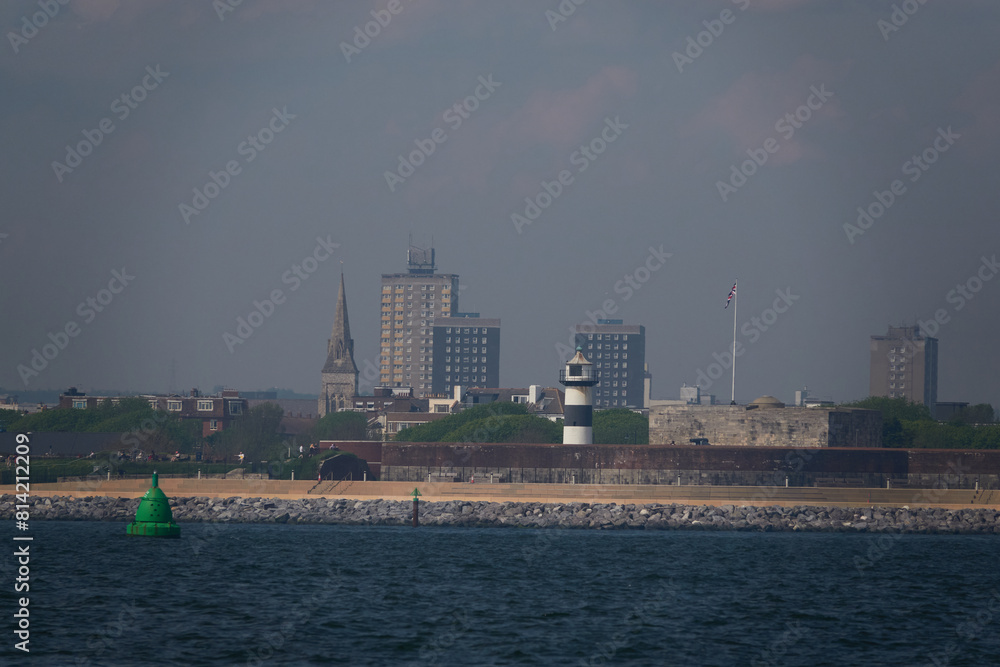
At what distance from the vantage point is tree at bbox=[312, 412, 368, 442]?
458ft

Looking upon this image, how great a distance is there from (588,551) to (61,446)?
66.5 meters

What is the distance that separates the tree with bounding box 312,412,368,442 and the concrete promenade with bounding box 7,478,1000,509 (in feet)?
206

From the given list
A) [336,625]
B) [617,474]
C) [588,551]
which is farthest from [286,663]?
[617,474]

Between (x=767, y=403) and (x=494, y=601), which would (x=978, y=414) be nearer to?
(x=767, y=403)

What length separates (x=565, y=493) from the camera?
70688 mm

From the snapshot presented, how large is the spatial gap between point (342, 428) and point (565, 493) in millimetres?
76049

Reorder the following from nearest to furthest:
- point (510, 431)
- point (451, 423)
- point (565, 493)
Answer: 1. point (565, 493)
2. point (510, 431)
3. point (451, 423)

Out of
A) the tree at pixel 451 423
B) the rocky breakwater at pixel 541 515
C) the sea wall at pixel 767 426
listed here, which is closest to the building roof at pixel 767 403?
the sea wall at pixel 767 426

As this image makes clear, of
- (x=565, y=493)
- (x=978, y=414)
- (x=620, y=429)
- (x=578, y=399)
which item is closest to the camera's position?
(x=565, y=493)

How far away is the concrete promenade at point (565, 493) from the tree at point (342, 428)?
206 feet

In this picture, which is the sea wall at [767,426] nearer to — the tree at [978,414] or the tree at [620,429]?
the tree at [620,429]

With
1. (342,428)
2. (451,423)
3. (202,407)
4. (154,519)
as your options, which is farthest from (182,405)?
(154,519)

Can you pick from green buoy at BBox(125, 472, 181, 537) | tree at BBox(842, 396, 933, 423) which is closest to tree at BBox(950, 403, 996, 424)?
tree at BBox(842, 396, 933, 423)

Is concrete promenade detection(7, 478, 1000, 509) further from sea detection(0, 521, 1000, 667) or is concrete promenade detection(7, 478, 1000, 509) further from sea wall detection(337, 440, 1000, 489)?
sea detection(0, 521, 1000, 667)
